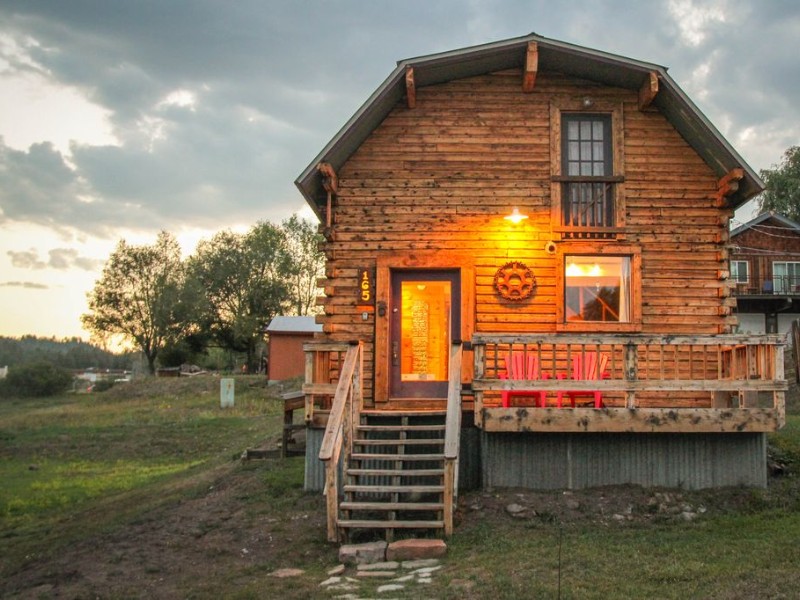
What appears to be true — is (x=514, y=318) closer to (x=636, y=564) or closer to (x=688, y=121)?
(x=688, y=121)

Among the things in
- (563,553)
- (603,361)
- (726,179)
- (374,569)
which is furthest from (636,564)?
(726,179)

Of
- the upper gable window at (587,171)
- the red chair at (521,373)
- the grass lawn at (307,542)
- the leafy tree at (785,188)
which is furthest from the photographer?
the leafy tree at (785,188)

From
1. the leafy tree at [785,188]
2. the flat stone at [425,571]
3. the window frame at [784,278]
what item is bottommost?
the flat stone at [425,571]

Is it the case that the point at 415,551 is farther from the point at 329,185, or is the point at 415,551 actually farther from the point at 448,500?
the point at 329,185

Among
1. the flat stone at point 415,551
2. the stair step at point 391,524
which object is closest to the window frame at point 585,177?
the stair step at point 391,524

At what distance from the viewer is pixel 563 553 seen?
8.39 m

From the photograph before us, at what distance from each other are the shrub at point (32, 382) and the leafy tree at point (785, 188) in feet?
144

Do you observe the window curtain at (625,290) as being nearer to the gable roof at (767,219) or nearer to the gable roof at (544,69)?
the gable roof at (544,69)

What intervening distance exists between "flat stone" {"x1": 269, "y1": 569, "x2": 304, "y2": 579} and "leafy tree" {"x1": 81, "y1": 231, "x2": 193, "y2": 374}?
2089 inches

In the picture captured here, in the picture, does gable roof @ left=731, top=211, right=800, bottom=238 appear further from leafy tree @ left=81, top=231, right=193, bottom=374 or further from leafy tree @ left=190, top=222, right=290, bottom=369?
leafy tree @ left=81, top=231, right=193, bottom=374

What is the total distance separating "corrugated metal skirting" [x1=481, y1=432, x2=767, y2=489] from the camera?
1090 cm

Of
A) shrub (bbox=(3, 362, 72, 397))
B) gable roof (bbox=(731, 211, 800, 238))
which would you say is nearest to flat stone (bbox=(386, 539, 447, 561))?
gable roof (bbox=(731, 211, 800, 238))

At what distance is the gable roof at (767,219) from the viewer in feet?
129

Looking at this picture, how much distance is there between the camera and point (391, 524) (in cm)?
948
